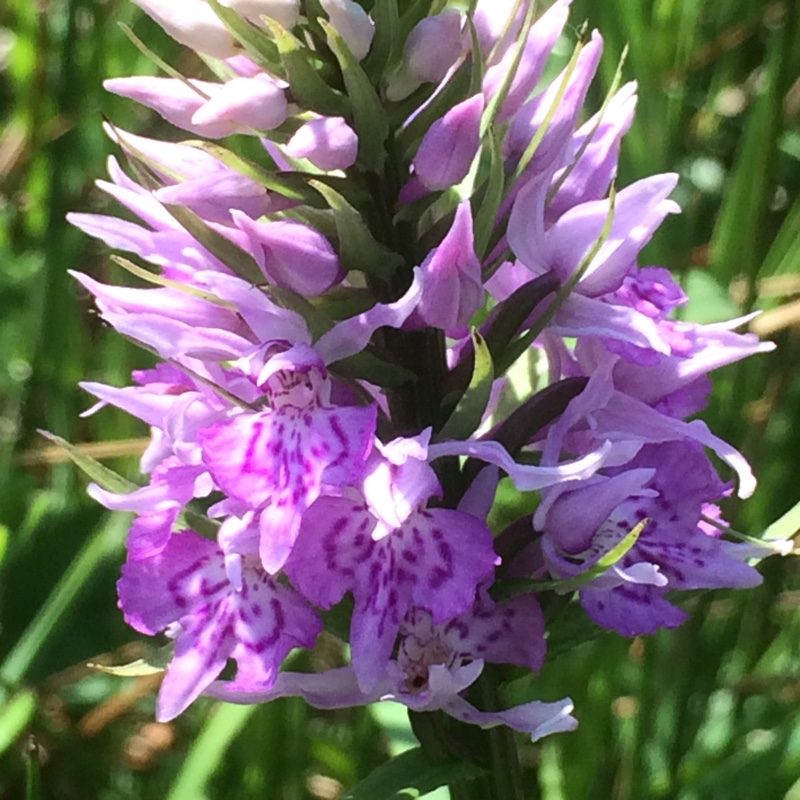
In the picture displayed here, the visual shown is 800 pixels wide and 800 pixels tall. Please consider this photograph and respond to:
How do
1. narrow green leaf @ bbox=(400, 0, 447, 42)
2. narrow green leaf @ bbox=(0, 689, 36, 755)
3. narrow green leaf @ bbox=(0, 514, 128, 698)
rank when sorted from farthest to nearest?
narrow green leaf @ bbox=(0, 514, 128, 698) < narrow green leaf @ bbox=(0, 689, 36, 755) < narrow green leaf @ bbox=(400, 0, 447, 42)

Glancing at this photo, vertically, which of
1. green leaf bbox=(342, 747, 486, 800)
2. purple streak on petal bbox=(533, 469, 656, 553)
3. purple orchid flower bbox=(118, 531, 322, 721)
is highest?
purple streak on petal bbox=(533, 469, 656, 553)

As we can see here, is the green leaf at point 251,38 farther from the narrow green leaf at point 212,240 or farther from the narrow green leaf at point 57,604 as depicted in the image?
the narrow green leaf at point 57,604

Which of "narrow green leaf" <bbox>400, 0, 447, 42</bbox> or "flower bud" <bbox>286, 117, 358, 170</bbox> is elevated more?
"narrow green leaf" <bbox>400, 0, 447, 42</bbox>

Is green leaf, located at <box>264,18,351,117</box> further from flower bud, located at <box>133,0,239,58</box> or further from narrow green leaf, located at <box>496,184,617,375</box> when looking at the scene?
narrow green leaf, located at <box>496,184,617,375</box>

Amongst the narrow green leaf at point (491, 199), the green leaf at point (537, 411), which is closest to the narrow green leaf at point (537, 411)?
the green leaf at point (537, 411)

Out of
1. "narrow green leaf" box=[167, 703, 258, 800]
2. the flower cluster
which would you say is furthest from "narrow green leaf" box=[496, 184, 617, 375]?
"narrow green leaf" box=[167, 703, 258, 800]

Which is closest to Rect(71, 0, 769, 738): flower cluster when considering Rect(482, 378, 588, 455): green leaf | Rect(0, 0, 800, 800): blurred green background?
Rect(482, 378, 588, 455): green leaf

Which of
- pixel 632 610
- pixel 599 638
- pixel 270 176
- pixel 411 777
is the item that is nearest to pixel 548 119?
pixel 270 176

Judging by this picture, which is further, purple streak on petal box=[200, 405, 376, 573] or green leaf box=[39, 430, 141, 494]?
green leaf box=[39, 430, 141, 494]

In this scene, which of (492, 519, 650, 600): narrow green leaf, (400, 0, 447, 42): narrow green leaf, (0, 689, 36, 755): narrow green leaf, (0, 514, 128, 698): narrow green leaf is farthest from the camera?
(0, 514, 128, 698): narrow green leaf
